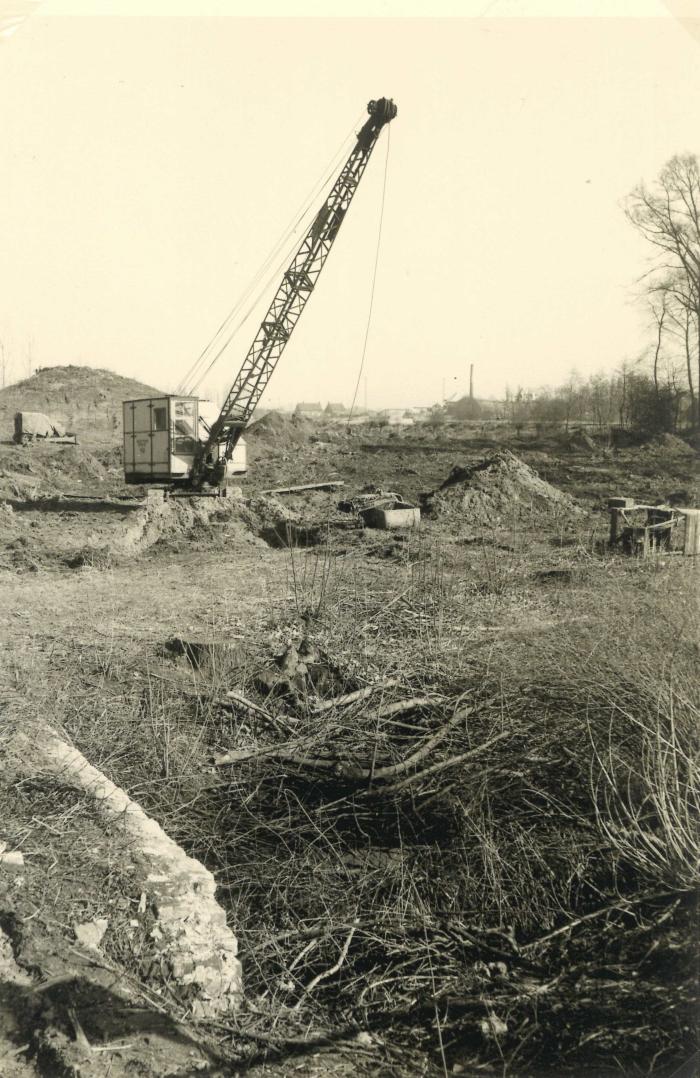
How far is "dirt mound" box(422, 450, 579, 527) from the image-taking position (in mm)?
15938

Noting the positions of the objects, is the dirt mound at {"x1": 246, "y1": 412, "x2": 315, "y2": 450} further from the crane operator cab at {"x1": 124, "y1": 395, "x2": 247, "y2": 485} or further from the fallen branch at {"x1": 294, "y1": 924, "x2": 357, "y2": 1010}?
→ the fallen branch at {"x1": 294, "y1": 924, "x2": 357, "y2": 1010}

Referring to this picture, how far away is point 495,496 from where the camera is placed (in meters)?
16.6

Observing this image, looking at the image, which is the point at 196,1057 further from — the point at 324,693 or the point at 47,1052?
the point at 324,693

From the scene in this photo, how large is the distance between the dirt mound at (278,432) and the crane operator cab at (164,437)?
1429 cm

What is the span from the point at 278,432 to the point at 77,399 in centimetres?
1018

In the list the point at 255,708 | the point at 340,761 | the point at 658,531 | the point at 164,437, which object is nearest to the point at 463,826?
the point at 340,761

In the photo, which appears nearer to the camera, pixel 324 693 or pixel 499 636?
pixel 324 693

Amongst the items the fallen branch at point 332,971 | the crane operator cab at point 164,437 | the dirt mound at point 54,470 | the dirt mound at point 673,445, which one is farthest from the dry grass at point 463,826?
the dirt mound at point 673,445

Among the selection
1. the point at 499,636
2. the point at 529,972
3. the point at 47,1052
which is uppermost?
the point at 499,636

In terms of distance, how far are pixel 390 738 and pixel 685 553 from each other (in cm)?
651

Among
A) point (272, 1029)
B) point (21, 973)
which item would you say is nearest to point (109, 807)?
point (21, 973)

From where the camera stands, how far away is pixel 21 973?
2.96 meters

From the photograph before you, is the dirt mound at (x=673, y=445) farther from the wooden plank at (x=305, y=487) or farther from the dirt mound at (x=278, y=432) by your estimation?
the dirt mound at (x=278, y=432)

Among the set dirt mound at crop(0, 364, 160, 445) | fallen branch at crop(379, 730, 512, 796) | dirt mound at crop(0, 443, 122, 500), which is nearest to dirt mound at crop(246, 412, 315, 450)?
dirt mound at crop(0, 364, 160, 445)
